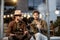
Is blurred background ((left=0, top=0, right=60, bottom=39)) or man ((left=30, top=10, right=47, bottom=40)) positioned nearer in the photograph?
man ((left=30, top=10, right=47, bottom=40))

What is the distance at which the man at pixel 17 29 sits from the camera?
643cm

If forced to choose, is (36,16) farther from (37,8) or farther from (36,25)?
(37,8)

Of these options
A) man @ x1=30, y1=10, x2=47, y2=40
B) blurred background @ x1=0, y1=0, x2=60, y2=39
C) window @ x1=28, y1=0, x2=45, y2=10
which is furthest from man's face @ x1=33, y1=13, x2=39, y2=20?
window @ x1=28, y1=0, x2=45, y2=10

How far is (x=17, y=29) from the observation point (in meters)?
6.59

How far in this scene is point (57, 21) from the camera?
734 centimetres

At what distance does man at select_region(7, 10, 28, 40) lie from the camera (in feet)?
21.1

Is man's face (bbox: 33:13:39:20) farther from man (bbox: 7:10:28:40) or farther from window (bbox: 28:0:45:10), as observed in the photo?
window (bbox: 28:0:45:10)

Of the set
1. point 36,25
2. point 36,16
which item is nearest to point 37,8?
point 36,16

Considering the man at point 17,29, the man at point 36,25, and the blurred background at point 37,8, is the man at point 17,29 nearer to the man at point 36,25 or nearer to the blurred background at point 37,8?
the man at point 36,25

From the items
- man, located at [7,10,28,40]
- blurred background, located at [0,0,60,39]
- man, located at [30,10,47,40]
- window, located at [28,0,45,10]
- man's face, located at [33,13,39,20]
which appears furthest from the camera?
window, located at [28,0,45,10]

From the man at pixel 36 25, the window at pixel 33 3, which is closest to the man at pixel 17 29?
the man at pixel 36 25

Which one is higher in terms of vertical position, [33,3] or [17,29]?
[33,3]

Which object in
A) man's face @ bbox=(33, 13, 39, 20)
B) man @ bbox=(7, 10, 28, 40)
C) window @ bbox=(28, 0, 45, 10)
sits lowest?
man @ bbox=(7, 10, 28, 40)

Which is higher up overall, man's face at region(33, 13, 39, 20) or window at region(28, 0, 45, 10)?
window at region(28, 0, 45, 10)
